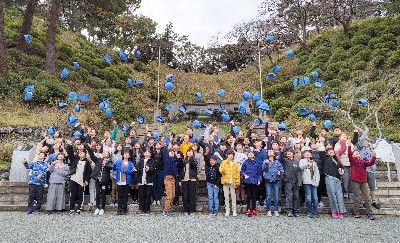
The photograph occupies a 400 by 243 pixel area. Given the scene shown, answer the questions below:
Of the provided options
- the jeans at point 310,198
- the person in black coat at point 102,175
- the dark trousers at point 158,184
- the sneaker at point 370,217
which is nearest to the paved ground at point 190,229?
the sneaker at point 370,217

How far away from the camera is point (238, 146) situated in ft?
29.7

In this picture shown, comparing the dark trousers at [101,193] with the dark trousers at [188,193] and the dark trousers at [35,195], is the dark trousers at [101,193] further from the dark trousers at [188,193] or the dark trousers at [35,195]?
the dark trousers at [188,193]

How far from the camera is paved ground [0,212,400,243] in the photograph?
630 cm

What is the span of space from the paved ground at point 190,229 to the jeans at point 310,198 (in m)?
0.29

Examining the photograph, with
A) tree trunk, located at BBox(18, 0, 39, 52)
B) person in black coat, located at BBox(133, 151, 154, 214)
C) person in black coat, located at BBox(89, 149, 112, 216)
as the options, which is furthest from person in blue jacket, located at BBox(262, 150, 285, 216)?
tree trunk, located at BBox(18, 0, 39, 52)

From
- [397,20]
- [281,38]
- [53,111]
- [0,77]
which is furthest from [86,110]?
[397,20]

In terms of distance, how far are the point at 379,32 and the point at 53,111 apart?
20.0 m

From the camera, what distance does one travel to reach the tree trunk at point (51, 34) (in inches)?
762

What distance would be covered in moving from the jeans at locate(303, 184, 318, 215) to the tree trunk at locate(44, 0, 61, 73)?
15.7 metres

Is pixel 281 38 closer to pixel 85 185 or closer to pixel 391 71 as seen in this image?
pixel 391 71

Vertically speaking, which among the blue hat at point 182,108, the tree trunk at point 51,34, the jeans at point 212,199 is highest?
the tree trunk at point 51,34

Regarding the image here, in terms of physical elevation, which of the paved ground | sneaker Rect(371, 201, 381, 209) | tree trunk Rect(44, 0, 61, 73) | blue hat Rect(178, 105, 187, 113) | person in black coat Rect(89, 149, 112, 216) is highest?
tree trunk Rect(44, 0, 61, 73)

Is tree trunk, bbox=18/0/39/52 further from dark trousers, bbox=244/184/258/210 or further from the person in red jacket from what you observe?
the person in red jacket

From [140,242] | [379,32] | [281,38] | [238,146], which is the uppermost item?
[281,38]
